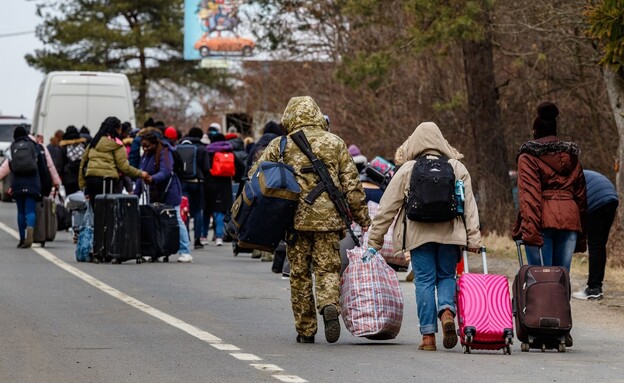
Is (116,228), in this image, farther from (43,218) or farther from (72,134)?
(72,134)

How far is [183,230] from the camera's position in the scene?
21359mm

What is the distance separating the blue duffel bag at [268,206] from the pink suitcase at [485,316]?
145 centimetres

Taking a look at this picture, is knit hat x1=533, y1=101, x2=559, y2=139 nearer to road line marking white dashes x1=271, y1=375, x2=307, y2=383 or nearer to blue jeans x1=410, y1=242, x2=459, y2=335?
blue jeans x1=410, y1=242, x2=459, y2=335

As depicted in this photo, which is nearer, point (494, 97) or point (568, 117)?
point (494, 97)

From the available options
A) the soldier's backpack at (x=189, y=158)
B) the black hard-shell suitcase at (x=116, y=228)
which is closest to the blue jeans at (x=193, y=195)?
the soldier's backpack at (x=189, y=158)

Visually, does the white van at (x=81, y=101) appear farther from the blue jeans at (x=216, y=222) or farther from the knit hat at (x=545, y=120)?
the knit hat at (x=545, y=120)

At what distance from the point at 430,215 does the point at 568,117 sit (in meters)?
18.8

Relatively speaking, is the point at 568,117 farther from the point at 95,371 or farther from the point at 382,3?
the point at 95,371

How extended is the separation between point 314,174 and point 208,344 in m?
1.53

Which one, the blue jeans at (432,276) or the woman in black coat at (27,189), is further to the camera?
the woman in black coat at (27,189)

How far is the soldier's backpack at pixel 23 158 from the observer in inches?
910

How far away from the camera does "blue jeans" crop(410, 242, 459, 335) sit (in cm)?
1161

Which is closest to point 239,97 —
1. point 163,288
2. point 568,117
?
point 568,117

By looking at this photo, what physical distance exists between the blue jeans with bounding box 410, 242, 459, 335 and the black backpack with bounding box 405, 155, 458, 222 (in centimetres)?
33
